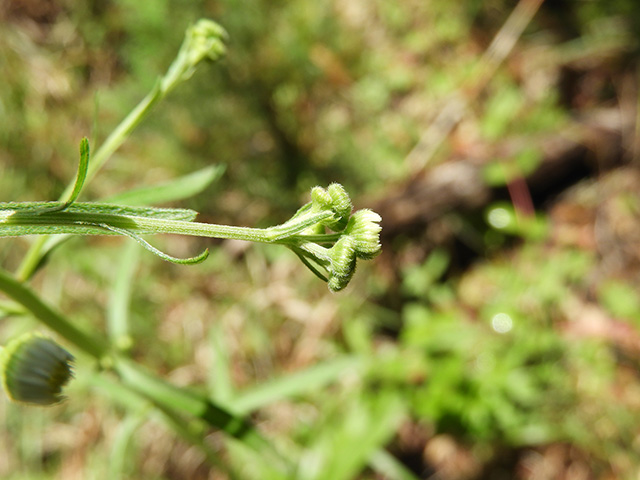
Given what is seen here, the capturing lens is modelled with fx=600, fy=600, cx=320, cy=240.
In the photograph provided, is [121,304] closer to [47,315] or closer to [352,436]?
[47,315]

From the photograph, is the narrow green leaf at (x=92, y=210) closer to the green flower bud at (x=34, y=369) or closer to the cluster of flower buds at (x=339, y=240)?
the cluster of flower buds at (x=339, y=240)

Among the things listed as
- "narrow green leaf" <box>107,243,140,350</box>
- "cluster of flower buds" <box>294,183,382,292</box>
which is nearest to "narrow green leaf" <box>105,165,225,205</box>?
"narrow green leaf" <box>107,243,140,350</box>

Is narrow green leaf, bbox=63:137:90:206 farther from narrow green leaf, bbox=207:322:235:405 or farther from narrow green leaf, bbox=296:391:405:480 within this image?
narrow green leaf, bbox=296:391:405:480

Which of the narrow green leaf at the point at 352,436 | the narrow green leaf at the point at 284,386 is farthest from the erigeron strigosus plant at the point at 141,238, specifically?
the narrow green leaf at the point at 352,436

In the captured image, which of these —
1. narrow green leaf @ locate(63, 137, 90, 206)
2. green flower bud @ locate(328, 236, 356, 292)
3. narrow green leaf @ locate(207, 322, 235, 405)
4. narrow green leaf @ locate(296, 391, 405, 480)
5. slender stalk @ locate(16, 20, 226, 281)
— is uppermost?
slender stalk @ locate(16, 20, 226, 281)

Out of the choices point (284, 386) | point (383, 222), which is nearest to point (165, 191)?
point (284, 386)

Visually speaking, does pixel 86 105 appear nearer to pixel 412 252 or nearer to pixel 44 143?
pixel 44 143
